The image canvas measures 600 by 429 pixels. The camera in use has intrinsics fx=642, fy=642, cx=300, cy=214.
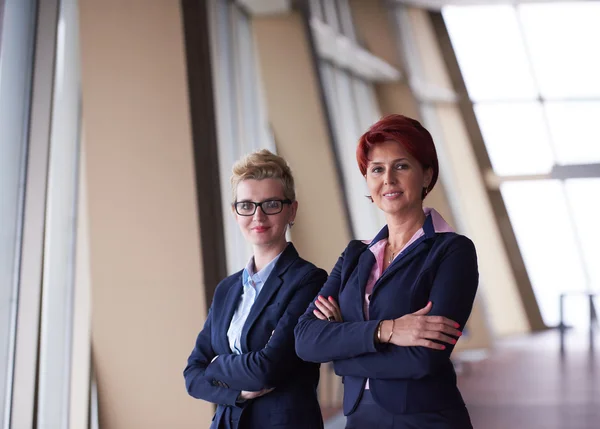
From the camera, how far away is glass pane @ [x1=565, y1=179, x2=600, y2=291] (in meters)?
4.49

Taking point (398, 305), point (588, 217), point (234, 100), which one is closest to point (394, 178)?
point (398, 305)

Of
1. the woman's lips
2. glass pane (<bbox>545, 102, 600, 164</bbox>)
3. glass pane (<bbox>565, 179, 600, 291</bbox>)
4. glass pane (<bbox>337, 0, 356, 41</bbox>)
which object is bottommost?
the woman's lips

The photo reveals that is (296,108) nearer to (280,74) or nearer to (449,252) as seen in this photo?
(280,74)

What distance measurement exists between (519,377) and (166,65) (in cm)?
323

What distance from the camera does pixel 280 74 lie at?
15.5 feet

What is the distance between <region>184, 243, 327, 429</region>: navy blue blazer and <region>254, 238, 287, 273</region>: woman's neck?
0.03 m

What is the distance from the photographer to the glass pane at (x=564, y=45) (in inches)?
184

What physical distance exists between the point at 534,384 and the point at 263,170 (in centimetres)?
333

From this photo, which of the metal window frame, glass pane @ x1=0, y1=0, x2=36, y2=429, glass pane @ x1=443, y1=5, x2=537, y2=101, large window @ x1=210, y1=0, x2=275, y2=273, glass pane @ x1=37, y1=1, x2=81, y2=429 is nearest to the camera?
glass pane @ x1=0, y1=0, x2=36, y2=429

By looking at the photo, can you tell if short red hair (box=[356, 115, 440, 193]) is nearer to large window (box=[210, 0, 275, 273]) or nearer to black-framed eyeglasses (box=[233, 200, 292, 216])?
black-framed eyeglasses (box=[233, 200, 292, 216])

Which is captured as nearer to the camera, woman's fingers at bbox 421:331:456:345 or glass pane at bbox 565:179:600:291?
woman's fingers at bbox 421:331:456:345

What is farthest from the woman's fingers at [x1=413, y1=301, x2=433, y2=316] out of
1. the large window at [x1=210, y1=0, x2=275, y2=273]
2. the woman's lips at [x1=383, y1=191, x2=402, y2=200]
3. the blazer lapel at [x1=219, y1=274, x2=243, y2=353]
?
the large window at [x1=210, y1=0, x2=275, y2=273]

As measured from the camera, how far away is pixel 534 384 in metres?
4.54

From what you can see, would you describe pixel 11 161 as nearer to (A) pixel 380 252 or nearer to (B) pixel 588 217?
(A) pixel 380 252
